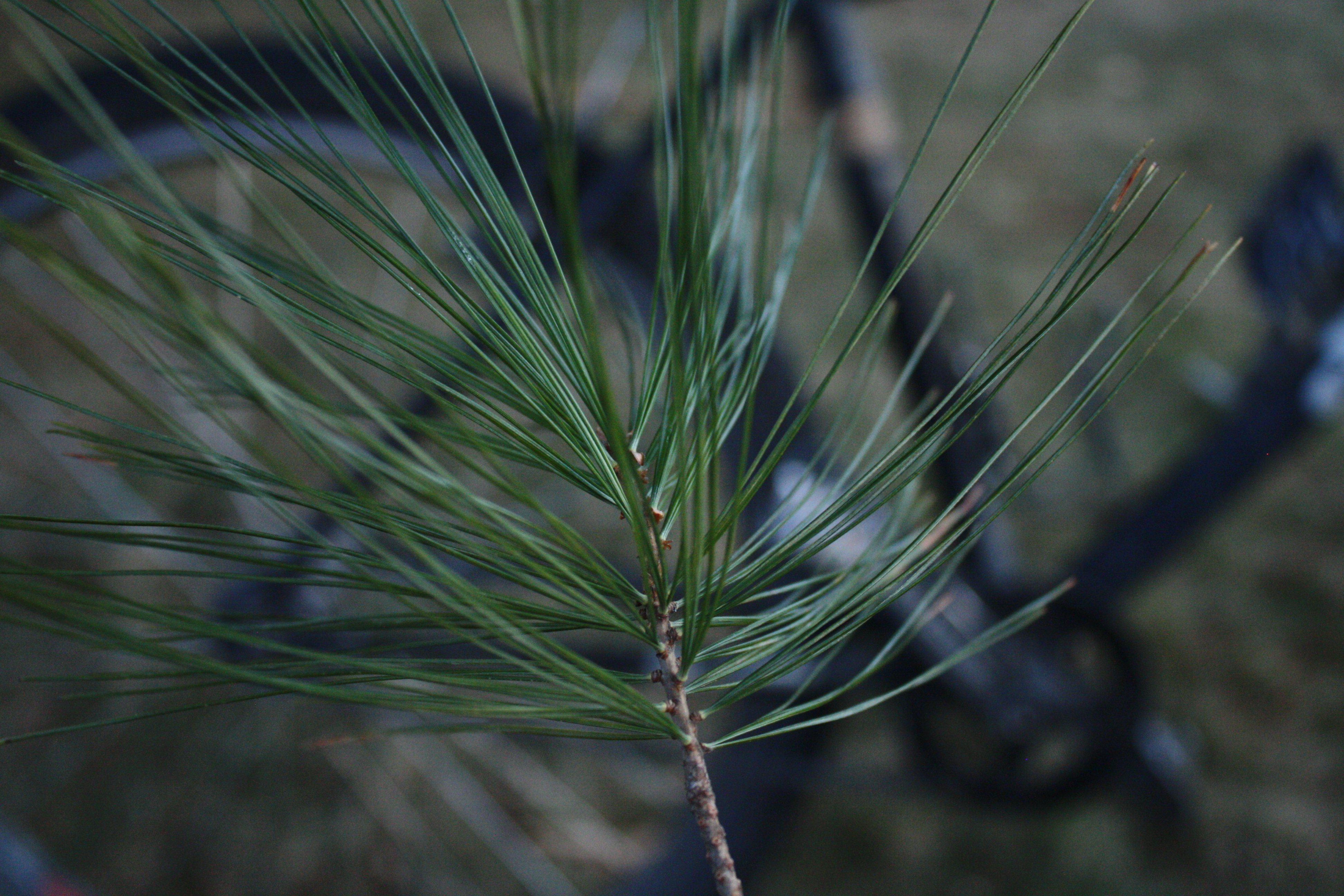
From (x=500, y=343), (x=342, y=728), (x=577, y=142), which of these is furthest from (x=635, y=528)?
(x=342, y=728)

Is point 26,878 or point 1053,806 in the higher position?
point 1053,806

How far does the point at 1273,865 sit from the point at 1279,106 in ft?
4.15

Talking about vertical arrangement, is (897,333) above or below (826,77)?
below

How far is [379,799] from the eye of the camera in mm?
979

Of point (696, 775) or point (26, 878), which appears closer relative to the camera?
point (696, 775)

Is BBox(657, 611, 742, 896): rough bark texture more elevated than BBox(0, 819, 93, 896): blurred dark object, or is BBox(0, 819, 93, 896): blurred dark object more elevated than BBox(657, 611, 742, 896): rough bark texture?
BBox(657, 611, 742, 896): rough bark texture

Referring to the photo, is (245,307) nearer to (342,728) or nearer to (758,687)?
(342,728)

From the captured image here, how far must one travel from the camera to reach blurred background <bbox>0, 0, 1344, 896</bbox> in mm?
875

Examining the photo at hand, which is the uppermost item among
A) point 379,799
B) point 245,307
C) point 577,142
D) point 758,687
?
point 577,142

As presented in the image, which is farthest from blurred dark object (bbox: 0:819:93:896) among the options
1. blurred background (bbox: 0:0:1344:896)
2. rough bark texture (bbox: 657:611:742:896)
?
rough bark texture (bbox: 657:611:742:896)

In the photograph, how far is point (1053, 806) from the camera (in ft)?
2.50

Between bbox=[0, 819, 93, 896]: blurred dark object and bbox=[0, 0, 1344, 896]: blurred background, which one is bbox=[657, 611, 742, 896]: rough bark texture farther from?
bbox=[0, 819, 93, 896]: blurred dark object

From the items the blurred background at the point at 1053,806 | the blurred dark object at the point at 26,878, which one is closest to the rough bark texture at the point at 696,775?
the blurred background at the point at 1053,806

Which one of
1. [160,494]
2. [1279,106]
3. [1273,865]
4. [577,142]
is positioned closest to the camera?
[577,142]
